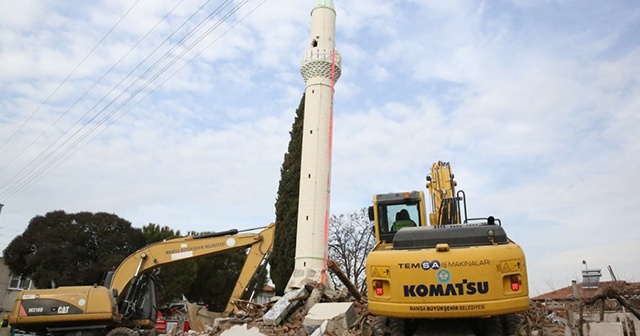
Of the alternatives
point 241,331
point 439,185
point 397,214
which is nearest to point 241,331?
point 241,331

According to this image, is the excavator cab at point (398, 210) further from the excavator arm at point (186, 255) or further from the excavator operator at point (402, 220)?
the excavator arm at point (186, 255)

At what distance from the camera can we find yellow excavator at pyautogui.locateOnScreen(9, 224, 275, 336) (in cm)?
1380

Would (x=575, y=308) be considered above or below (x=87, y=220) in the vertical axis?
below

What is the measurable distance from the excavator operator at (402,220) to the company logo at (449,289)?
14.7 ft

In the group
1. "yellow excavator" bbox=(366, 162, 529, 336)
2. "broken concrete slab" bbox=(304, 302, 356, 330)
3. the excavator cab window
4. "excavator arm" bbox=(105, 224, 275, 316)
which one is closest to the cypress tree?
"excavator arm" bbox=(105, 224, 275, 316)

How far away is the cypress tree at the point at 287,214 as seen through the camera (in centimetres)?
2978

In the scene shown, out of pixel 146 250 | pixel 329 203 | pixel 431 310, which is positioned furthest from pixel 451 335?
pixel 329 203

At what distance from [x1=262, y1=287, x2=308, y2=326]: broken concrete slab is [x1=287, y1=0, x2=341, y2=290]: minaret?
36.6ft

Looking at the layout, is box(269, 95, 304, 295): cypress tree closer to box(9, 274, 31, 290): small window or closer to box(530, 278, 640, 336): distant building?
box(530, 278, 640, 336): distant building

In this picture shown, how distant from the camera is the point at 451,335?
6766 millimetres

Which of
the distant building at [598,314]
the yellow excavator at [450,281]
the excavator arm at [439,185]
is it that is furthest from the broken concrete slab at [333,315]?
the distant building at [598,314]

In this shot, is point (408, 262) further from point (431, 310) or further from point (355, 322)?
point (355, 322)

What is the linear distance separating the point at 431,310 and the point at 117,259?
29.5 meters

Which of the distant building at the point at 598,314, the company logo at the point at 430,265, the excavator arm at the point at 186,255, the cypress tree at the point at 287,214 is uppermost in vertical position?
the cypress tree at the point at 287,214
